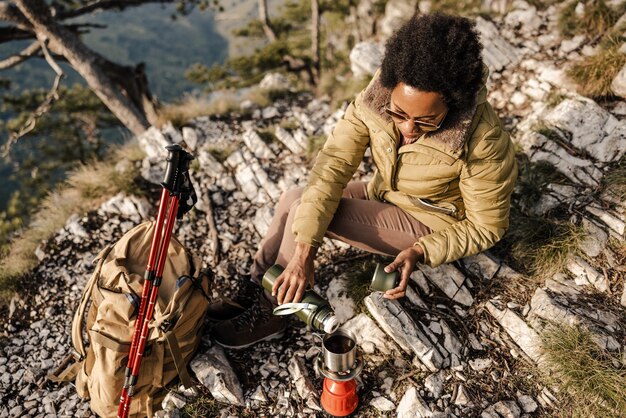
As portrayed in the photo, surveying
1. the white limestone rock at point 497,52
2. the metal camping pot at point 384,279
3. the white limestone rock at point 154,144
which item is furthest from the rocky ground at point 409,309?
the white limestone rock at point 154,144

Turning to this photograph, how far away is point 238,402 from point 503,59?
689 centimetres

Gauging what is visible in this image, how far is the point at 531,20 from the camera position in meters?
7.61

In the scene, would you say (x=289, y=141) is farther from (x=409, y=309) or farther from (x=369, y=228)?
(x=409, y=309)

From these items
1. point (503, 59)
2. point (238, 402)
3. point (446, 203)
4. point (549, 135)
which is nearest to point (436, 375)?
point (446, 203)

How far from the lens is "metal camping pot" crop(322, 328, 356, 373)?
2963 millimetres

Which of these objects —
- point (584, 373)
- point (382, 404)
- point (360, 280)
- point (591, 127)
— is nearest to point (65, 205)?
point (360, 280)

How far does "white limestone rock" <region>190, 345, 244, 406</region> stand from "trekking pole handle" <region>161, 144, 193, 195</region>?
5.56 feet

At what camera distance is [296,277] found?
318 cm

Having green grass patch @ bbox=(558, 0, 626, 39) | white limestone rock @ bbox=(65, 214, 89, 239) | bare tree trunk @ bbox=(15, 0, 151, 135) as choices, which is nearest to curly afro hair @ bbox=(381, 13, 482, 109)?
white limestone rock @ bbox=(65, 214, 89, 239)

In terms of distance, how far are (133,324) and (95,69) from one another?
7309mm

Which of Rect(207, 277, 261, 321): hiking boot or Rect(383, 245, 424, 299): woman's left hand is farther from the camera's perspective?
Rect(207, 277, 261, 321): hiking boot

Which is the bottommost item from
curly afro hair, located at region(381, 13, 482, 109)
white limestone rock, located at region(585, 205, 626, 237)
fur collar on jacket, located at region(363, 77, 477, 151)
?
white limestone rock, located at region(585, 205, 626, 237)

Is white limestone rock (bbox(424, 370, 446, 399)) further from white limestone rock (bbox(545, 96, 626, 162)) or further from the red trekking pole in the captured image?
white limestone rock (bbox(545, 96, 626, 162))

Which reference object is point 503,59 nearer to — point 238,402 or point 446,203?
point 446,203
